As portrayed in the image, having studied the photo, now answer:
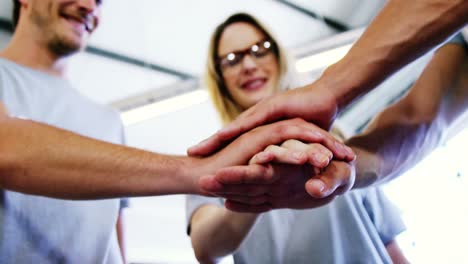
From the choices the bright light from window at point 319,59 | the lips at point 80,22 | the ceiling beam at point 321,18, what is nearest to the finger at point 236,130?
the lips at point 80,22

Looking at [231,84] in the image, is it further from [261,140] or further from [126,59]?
[126,59]

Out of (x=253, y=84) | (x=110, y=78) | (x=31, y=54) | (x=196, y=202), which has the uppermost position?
(x=110, y=78)

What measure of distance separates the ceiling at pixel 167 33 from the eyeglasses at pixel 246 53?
3.82 feet

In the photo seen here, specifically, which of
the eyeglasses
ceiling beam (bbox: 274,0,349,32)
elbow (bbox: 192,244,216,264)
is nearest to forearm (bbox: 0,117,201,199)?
elbow (bbox: 192,244,216,264)

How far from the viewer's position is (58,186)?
0.78 m

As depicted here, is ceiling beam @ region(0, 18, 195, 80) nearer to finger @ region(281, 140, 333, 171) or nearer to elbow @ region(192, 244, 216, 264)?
elbow @ region(192, 244, 216, 264)

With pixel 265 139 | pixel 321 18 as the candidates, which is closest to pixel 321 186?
pixel 265 139

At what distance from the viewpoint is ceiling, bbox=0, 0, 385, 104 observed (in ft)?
8.52

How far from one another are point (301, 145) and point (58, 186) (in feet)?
1.48

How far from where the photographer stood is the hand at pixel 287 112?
88 centimetres

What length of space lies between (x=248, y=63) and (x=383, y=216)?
63cm

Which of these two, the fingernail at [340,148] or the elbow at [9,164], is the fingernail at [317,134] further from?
the elbow at [9,164]

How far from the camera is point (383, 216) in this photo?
1160 mm

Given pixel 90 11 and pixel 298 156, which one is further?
pixel 90 11
